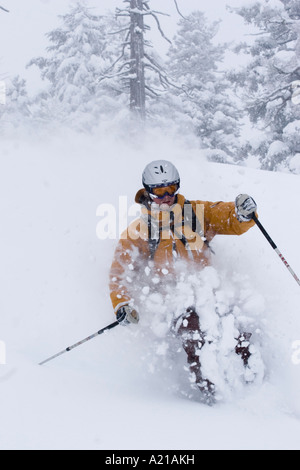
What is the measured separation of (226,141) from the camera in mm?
21141

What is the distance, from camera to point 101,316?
5.12m

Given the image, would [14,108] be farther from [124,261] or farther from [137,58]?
[124,261]

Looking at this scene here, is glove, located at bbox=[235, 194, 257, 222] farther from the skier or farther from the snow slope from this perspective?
the snow slope

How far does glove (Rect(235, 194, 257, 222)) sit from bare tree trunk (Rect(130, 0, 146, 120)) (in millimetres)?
11462

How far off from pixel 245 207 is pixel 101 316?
223cm

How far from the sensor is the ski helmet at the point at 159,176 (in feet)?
15.1

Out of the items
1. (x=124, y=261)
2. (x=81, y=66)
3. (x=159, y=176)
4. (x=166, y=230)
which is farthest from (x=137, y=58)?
(x=124, y=261)

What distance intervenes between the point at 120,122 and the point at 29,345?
13.4m

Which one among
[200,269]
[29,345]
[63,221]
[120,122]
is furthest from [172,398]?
[120,122]

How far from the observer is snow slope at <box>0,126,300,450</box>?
2.92 m

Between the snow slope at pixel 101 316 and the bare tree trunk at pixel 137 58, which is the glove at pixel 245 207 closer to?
the snow slope at pixel 101 316

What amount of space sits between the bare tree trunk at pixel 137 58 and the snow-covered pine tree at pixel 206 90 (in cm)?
469

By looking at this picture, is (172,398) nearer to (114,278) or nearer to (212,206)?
(114,278)

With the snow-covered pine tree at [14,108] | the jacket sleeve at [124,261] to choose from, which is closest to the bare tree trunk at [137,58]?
the jacket sleeve at [124,261]
